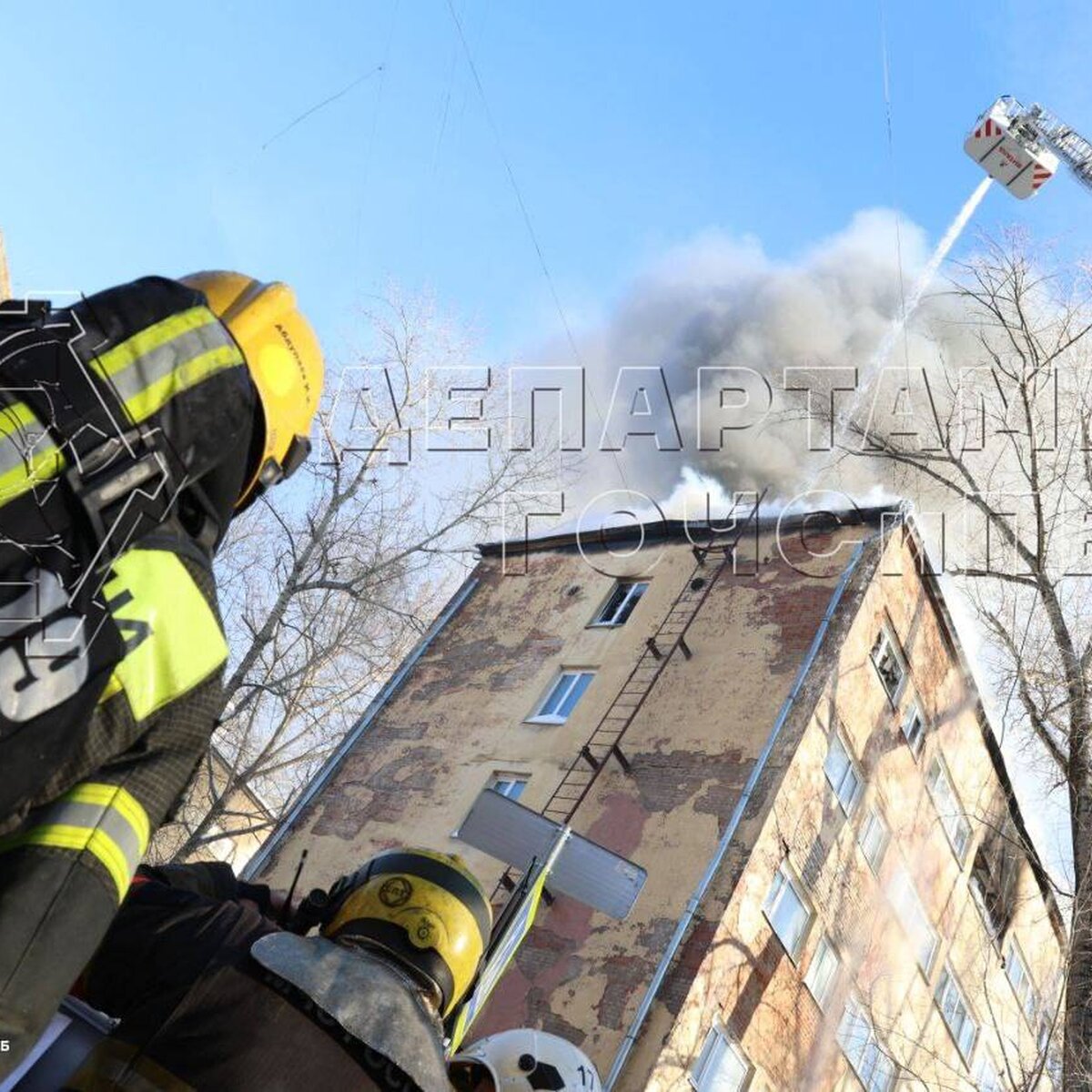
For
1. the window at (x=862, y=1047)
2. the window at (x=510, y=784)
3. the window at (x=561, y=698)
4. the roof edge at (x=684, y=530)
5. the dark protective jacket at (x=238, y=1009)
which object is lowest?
the dark protective jacket at (x=238, y=1009)

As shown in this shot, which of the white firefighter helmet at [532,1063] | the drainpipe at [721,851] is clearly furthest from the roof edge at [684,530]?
the white firefighter helmet at [532,1063]

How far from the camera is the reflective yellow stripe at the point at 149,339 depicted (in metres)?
2.08

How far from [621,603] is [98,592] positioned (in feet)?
46.9

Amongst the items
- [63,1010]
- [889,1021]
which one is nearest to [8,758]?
[63,1010]

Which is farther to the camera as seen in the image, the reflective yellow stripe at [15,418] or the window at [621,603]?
the window at [621,603]

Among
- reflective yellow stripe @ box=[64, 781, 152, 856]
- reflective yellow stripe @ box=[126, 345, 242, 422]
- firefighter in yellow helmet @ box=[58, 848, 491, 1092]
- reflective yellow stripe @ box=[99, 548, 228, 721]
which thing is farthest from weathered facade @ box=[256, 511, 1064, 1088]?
reflective yellow stripe @ box=[126, 345, 242, 422]

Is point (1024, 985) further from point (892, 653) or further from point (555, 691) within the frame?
point (555, 691)

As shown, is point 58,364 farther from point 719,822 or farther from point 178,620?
point 719,822

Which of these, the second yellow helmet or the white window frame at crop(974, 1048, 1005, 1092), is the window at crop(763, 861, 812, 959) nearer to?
the white window frame at crop(974, 1048, 1005, 1092)

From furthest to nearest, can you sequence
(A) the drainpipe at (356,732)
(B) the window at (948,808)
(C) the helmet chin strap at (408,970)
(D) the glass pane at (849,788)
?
(A) the drainpipe at (356,732) → (B) the window at (948,808) → (D) the glass pane at (849,788) → (C) the helmet chin strap at (408,970)

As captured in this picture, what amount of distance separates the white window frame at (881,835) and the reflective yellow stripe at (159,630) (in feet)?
42.1


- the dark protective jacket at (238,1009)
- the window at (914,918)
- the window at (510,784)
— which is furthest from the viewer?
the window at (914,918)

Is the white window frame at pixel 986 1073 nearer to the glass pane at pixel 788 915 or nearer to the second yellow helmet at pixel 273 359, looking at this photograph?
the glass pane at pixel 788 915

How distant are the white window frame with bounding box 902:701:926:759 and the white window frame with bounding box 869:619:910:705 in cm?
34
